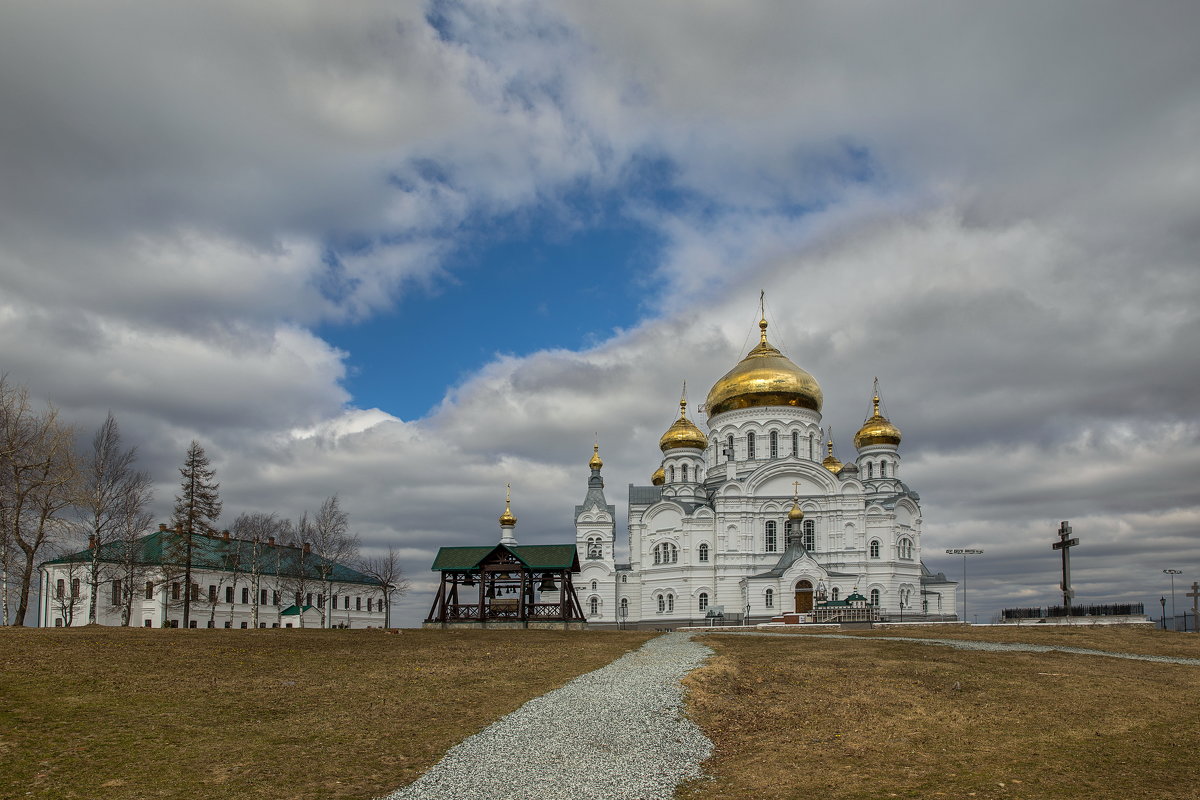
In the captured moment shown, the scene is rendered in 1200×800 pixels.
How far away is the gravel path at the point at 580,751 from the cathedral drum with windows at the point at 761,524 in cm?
4296

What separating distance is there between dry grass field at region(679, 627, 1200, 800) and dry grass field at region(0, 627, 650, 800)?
192 inches

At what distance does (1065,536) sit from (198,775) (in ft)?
188

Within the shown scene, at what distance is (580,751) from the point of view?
16.0 metres

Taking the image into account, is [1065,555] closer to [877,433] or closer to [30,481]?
[877,433]

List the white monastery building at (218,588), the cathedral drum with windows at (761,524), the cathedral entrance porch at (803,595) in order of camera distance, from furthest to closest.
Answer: the cathedral drum with windows at (761,524) → the cathedral entrance porch at (803,595) → the white monastery building at (218,588)

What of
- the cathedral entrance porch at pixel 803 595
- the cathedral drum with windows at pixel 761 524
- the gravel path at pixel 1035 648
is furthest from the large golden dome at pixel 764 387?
the gravel path at pixel 1035 648

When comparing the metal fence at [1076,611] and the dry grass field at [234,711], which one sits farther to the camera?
the metal fence at [1076,611]

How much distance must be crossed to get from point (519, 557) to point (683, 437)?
110ft

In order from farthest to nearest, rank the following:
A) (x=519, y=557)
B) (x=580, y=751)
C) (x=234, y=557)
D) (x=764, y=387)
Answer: (x=764, y=387)
(x=234, y=557)
(x=519, y=557)
(x=580, y=751)

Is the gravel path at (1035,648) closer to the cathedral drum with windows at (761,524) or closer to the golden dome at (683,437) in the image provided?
the cathedral drum with windows at (761,524)

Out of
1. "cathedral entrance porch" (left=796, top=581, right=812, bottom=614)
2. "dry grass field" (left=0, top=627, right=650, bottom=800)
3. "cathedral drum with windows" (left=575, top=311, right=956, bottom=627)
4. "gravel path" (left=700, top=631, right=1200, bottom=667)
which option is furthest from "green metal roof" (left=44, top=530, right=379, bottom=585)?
"gravel path" (left=700, top=631, right=1200, bottom=667)

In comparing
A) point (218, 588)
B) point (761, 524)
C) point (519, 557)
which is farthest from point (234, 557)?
point (761, 524)

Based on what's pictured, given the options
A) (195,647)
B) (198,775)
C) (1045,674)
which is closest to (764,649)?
(1045,674)

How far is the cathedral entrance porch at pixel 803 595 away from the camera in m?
61.7
